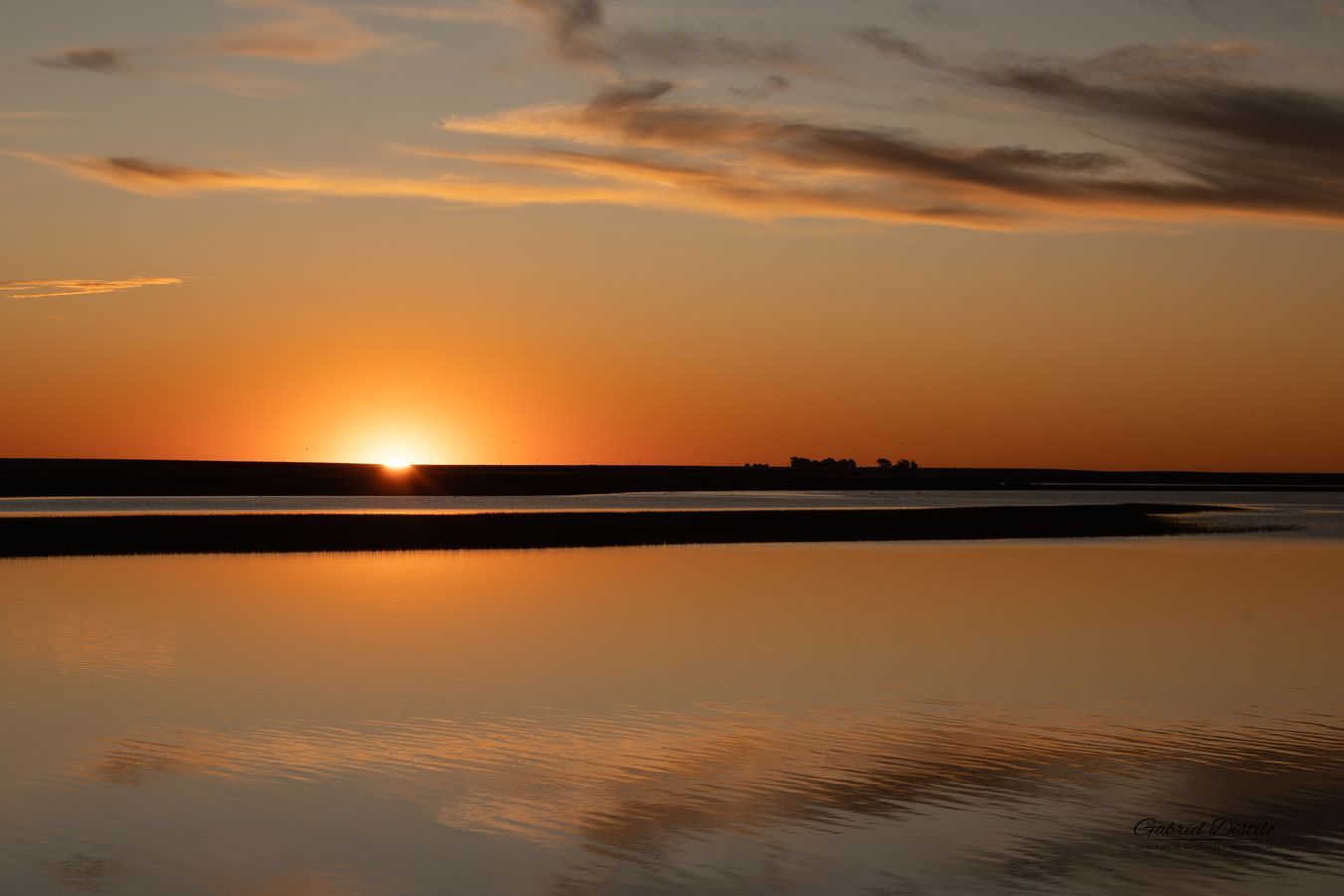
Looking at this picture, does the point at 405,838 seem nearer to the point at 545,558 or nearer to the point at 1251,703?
the point at 1251,703

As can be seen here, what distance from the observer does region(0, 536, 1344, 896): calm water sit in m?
15.4

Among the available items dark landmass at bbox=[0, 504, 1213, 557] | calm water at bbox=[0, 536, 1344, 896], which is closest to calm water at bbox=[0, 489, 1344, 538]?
dark landmass at bbox=[0, 504, 1213, 557]

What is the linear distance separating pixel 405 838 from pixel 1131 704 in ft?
43.3

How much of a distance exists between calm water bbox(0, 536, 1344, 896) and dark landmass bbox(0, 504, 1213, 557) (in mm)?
19917

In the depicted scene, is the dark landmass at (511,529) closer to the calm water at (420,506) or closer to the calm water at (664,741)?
the calm water at (420,506)

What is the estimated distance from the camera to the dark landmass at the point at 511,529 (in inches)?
2473

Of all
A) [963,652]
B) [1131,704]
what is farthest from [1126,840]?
[963,652]

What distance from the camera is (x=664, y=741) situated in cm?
2166

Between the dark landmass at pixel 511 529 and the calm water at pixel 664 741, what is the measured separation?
19.9 metres

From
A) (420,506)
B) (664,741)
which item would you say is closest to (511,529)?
(420,506)

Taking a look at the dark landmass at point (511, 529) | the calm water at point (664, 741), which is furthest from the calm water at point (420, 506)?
the calm water at point (664, 741)

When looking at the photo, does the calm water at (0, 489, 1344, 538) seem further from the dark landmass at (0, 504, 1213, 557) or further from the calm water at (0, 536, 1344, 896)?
the calm water at (0, 536, 1344, 896)

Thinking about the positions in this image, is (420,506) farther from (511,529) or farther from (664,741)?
(664,741)

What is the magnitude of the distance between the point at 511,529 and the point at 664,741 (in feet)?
173
